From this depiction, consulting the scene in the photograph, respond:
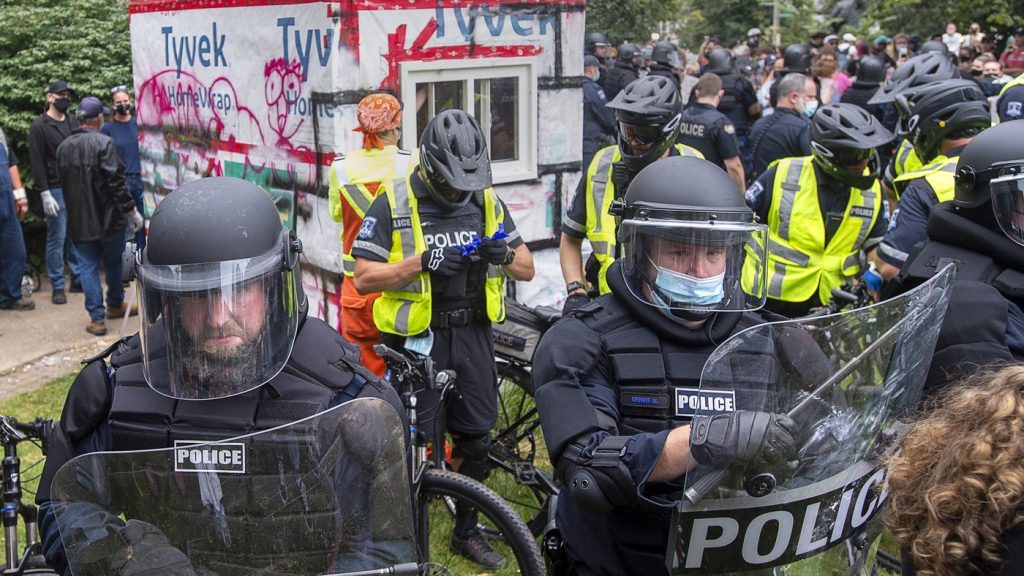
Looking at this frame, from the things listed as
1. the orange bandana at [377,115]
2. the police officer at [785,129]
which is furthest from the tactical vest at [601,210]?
the police officer at [785,129]

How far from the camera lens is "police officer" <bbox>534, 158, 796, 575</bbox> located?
248 cm

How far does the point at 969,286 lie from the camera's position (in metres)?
3.00

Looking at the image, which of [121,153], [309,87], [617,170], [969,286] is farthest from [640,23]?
[969,286]

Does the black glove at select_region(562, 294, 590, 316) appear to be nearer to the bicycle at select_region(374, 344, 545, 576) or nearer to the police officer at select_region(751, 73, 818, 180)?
the bicycle at select_region(374, 344, 545, 576)

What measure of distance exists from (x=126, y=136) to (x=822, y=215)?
7.11 metres

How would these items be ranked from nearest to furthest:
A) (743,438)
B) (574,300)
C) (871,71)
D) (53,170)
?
1. (743,438)
2. (574,300)
3. (53,170)
4. (871,71)

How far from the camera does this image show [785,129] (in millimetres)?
8133

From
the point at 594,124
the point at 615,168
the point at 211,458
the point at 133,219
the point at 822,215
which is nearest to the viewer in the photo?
the point at 211,458

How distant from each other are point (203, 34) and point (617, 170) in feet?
15.1

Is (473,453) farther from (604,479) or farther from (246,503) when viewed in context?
(246,503)

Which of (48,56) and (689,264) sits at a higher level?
(48,56)

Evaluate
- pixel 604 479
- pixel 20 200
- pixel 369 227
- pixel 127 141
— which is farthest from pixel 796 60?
pixel 604 479

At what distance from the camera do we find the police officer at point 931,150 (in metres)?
4.70

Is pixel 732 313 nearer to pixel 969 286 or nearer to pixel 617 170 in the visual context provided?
pixel 969 286
